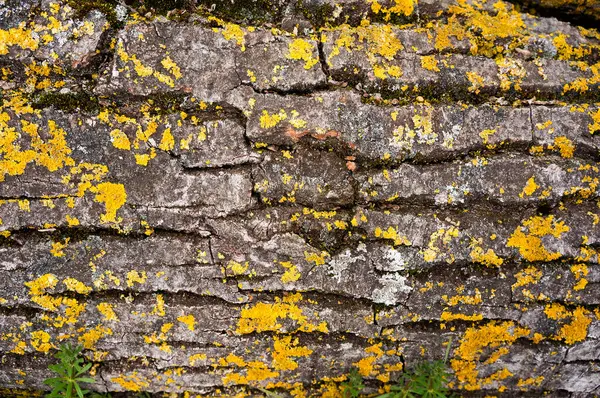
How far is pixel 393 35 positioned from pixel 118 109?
5.58 ft

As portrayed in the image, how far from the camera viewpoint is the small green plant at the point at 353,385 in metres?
2.81

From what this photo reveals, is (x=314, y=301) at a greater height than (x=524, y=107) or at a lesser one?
lesser

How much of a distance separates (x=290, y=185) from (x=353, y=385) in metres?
1.42

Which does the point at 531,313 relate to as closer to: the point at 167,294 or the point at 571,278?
the point at 571,278

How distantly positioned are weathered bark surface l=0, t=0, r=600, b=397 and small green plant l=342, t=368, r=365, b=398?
0.11 metres

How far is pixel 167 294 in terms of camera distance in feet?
8.63

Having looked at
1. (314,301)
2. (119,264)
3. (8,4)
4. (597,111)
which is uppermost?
(8,4)

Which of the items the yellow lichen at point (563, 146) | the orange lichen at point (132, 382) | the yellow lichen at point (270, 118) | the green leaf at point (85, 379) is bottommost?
the orange lichen at point (132, 382)

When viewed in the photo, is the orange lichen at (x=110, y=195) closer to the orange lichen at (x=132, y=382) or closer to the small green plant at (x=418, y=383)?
the orange lichen at (x=132, y=382)

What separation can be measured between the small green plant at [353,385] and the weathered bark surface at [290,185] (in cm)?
11

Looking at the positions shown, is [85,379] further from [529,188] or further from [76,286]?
[529,188]

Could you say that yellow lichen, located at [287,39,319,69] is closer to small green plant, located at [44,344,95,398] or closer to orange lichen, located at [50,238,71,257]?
orange lichen, located at [50,238,71,257]

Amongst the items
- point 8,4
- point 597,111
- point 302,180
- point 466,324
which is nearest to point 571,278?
point 466,324

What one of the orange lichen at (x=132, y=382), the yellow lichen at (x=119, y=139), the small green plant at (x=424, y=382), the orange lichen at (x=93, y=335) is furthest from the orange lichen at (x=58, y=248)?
the small green plant at (x=424, y=382)
